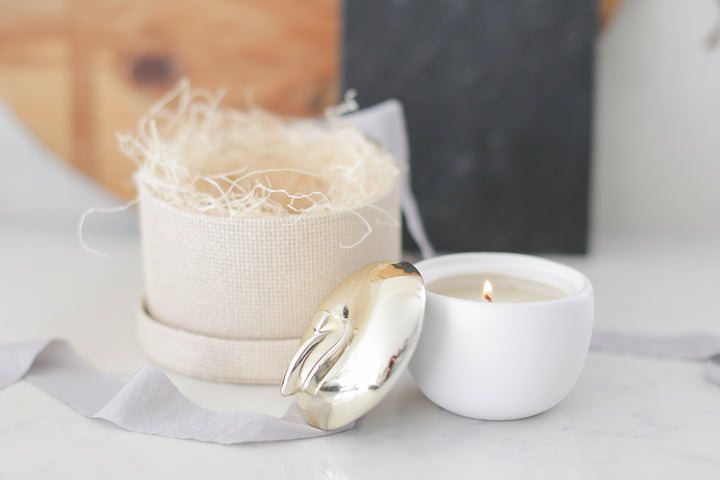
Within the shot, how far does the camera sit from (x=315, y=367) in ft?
1.50

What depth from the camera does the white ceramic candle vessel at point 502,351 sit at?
458 millimetres

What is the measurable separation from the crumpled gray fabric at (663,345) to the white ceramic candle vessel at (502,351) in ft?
0.41

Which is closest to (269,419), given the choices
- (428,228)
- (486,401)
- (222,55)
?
(486,401)

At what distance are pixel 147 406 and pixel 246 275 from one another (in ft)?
0.35

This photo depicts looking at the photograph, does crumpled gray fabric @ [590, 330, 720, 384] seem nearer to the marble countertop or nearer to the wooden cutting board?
the marble countertop

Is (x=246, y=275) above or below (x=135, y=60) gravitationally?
below

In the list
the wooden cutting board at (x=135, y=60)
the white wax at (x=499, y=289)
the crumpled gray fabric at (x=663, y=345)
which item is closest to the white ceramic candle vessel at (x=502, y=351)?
the white wax at (x=499, y=289)

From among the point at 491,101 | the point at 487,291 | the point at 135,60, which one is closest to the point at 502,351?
the point at 487,291

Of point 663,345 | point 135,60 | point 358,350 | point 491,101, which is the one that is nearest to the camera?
point 358,350

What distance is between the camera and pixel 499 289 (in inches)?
21.0

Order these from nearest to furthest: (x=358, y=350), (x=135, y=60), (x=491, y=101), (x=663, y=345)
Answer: (x=358, y=350), (x=663, y=345), (x=491, y=101), (x=135, y=60)

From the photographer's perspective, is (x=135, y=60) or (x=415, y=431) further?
(x=135, y=60)

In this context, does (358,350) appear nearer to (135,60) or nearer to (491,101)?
(491,101)

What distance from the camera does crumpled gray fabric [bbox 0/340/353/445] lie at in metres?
0.48
